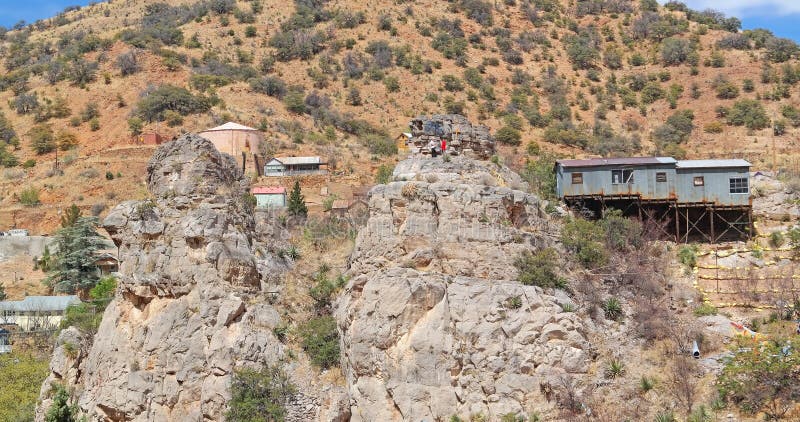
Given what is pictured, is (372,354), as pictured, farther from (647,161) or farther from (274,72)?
(274,72)

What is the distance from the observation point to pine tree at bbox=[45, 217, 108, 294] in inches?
1678

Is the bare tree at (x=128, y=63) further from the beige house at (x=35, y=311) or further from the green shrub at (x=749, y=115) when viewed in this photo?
the green shrub at (x=749, y=115)

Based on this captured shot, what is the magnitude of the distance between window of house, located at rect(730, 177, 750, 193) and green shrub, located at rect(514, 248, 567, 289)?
1034 centimetres

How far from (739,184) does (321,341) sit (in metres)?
16.2

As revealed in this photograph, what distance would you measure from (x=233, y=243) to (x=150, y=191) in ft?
12.0

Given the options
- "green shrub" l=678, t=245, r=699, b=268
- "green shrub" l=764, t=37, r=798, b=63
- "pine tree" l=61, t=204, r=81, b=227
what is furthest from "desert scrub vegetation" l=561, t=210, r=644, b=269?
"green shrub" l=764, t=37, r=798, b=63

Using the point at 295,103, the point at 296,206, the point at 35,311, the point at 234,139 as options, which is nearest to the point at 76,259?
the point at 35,311

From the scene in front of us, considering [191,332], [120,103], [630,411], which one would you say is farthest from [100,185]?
[630,411]

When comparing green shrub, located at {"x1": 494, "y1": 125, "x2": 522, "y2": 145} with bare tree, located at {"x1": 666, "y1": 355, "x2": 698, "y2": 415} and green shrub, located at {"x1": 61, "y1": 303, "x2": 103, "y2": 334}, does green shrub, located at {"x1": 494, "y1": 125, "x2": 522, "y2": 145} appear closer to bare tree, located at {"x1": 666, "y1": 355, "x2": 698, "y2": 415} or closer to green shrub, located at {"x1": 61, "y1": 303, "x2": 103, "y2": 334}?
green shrub, located at {"x1": 61, "y1": 303, "x2": 103, "y2": 334}

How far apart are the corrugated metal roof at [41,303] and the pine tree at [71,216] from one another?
6.52m

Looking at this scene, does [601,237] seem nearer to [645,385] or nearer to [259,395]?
[645,385]

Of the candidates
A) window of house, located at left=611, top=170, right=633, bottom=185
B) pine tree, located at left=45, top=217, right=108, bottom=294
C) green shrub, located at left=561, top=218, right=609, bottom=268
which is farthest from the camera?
pine tree, located at left=45, top=217, right=108, bottom=294

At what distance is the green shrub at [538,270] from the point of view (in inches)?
→ 896

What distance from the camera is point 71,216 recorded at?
48.3m
